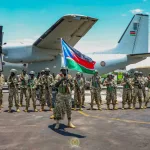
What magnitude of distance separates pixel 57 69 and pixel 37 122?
39.4ft

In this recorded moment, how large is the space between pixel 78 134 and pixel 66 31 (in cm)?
1214

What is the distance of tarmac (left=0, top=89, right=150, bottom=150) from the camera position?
5441mm

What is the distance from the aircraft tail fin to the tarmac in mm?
14408

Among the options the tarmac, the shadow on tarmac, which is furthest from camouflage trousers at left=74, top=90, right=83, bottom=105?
the shadow on tarmac

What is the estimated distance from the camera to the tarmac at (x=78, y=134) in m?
5.44

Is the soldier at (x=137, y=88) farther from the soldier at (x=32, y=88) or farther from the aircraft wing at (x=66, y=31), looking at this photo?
the aircraft wing at (x=66, y=31)

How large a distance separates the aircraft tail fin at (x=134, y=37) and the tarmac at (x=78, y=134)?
14408 mm

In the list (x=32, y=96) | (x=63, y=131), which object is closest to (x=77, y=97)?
(x=32, y=96)

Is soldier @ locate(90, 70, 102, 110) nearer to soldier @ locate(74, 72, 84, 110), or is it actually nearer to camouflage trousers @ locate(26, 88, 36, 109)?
soldier @ locate(74, 72, 84, 110)

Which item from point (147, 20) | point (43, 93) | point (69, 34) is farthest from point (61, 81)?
point (147, 20)

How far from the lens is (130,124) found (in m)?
7.98

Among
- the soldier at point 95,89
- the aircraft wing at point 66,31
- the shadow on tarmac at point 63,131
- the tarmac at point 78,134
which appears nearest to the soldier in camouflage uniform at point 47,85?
the tarmac at point 78,134

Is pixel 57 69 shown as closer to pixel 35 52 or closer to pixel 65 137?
pixel 35 52

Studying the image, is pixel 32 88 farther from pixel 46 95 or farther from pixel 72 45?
pixel 72 45
